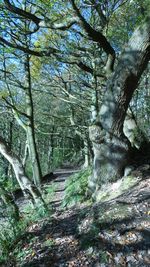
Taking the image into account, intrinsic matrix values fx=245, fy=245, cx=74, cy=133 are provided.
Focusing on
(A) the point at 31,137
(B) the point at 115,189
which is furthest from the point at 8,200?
(A) the point at 31,137

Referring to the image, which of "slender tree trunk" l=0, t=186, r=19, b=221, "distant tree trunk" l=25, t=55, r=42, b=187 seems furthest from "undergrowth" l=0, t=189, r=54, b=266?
"distant tree trunk" l=25, t=55, r=42, b=187

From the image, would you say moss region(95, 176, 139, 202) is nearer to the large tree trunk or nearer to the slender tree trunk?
the large tree trunk

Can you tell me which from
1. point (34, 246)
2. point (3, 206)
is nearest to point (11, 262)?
point (34, 246)

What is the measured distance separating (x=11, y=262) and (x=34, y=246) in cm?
43

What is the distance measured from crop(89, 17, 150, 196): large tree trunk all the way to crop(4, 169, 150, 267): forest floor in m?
0.78

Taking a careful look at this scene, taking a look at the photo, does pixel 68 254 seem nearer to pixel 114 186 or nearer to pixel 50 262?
pixel 50 262

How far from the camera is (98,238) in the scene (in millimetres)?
3623

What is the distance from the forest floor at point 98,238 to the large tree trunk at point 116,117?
777 millimetres

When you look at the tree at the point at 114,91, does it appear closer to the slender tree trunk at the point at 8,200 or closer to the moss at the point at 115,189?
the moss at the point at 115,189

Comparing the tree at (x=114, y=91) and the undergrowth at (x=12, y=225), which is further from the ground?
the tree at (x=114, y=91)

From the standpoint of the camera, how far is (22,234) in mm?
4770

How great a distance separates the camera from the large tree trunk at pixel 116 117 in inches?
198

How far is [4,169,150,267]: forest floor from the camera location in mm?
3246

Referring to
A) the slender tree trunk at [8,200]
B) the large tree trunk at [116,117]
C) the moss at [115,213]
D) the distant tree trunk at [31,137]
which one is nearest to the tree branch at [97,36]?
the large tree trunk at [116,117]
